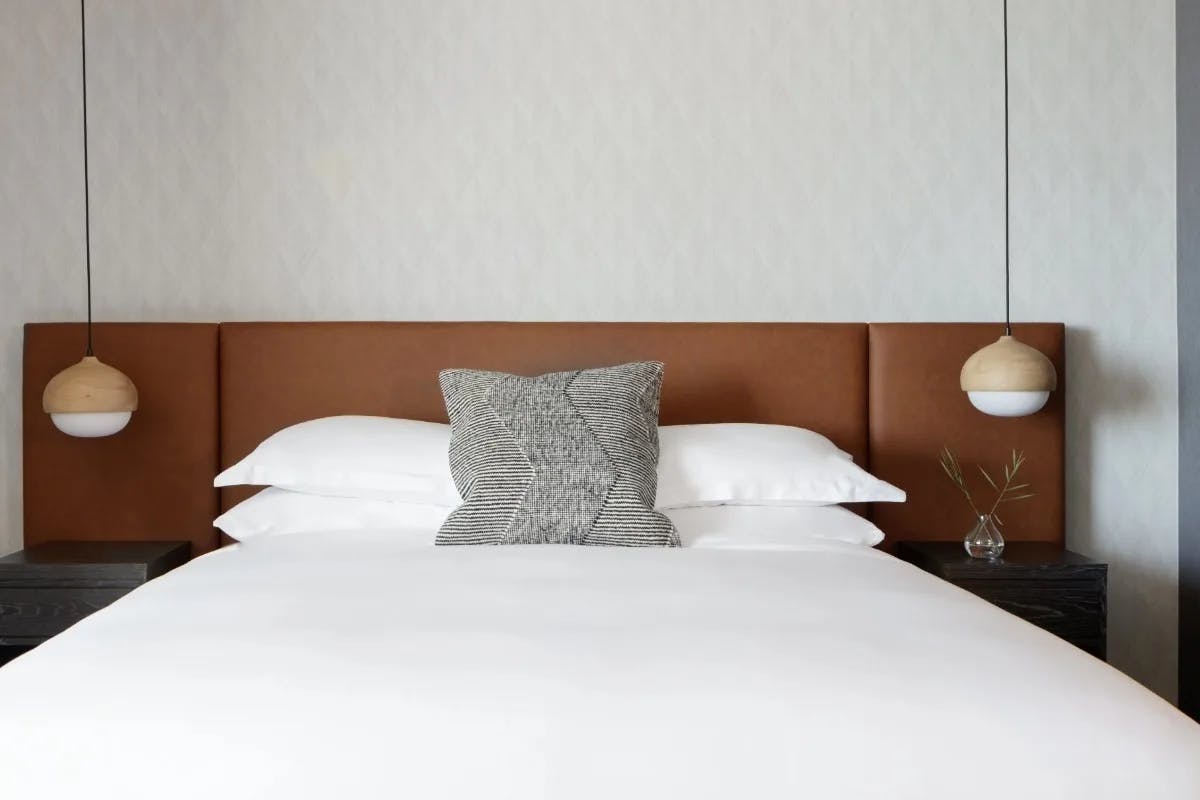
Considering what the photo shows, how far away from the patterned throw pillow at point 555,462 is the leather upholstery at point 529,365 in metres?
0.39

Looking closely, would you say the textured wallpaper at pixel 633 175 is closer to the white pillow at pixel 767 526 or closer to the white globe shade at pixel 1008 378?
the white globe shade at pixel 1008 378

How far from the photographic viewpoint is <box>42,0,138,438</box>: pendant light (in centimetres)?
253

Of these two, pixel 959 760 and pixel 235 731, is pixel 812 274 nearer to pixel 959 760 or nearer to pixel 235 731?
pixel 959 760

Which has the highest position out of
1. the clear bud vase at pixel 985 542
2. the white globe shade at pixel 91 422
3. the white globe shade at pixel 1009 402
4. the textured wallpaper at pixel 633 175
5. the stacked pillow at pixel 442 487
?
the textured wallpaper at pixel 633 175

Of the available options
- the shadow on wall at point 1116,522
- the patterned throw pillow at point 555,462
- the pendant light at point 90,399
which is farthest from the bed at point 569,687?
the shadow on wall at point 1116,522

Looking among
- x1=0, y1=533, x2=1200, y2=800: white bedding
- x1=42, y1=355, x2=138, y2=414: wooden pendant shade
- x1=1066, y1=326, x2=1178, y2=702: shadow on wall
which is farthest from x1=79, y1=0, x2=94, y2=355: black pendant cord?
x1=1066, y1=326, x2=1178, y2=702: shadow on wall

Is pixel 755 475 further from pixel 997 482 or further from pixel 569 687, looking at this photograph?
pixel 569 687

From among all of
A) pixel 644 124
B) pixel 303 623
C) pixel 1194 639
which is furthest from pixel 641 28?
pixel 1194 639

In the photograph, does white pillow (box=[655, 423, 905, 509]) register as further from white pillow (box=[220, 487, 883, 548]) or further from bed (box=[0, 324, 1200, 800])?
bed (box=[0, 324, 1200, 800])

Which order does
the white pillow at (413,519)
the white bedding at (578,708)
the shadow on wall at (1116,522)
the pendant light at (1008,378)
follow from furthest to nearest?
the shadow on wall at (1116,522), the pendant light at (1008,378), the white pillow at (413,519), the white bedding at (578,708)

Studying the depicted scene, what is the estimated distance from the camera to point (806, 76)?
297 cm

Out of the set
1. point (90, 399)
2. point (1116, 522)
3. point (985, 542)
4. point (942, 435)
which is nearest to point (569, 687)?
point (985, 542)

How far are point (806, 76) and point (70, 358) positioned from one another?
211 cm

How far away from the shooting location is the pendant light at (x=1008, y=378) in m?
2.63
